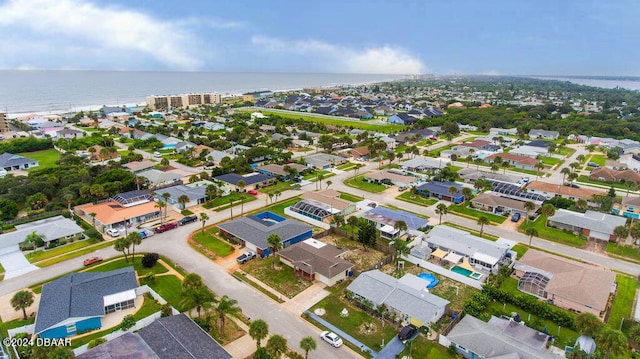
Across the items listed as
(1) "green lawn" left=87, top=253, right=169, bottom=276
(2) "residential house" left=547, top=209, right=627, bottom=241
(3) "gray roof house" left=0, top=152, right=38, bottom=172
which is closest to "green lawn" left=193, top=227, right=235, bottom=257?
(1) "green lawn" left=87, top=253, right=169, bottom=276

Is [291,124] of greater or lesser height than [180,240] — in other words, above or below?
above

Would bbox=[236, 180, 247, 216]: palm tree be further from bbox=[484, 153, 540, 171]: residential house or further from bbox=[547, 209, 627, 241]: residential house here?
bbox=[484, 153, 540, 171]: residential house

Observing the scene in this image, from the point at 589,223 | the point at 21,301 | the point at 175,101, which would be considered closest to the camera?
the point at 21,301

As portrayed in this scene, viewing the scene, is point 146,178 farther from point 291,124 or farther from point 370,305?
point 291,124

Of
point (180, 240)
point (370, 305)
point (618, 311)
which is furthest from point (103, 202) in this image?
point (618, 311)

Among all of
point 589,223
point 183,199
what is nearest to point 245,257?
point 183,199

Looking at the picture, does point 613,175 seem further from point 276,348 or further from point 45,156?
point 45,156
